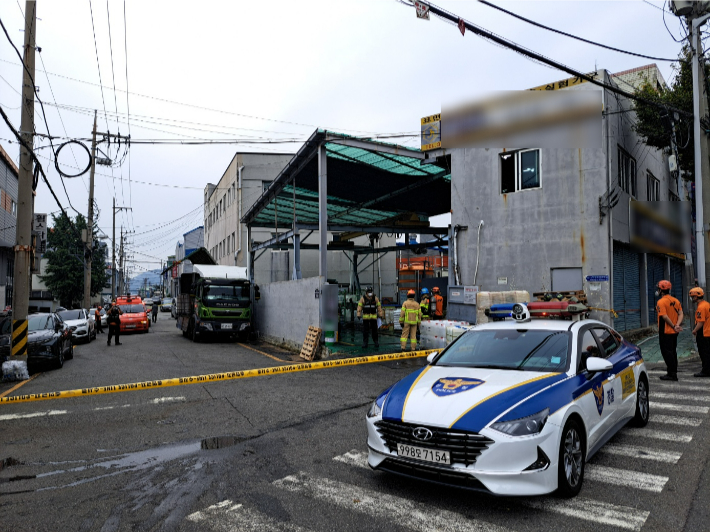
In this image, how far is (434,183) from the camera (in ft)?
69.2

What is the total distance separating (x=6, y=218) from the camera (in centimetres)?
2817

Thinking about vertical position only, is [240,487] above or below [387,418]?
below

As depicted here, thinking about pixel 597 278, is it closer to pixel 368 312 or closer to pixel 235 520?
pixel 368 312

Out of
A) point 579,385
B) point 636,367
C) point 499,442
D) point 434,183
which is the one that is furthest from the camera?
point 434,183

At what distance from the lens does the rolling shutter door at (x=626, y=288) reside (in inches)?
651

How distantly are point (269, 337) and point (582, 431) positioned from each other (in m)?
15.8

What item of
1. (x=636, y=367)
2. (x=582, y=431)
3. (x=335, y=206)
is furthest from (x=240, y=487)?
(x=335, y=206)

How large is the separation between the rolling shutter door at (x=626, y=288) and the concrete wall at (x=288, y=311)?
9.39m

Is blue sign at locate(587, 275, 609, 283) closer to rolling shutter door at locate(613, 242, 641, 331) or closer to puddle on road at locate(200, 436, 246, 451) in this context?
rolling shutter door at locate(613, 242, 641, 331)

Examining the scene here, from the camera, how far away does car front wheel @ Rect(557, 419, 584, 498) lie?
13.3 ft

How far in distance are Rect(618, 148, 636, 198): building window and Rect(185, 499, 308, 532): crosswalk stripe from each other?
1636 centimetres

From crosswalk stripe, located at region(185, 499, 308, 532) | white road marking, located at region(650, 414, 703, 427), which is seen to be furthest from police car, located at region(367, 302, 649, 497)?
white road marking, located at region(650, 414, 703, 427)

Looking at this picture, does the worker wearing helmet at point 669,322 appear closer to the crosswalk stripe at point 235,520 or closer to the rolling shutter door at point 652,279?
the crosswalk stripe at point 235,520

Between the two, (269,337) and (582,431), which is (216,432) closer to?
(582,431)
